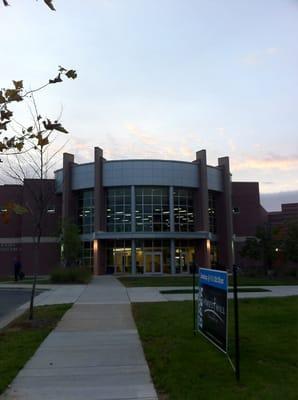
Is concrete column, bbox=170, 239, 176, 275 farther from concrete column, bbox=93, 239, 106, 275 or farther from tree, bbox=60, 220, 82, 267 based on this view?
tree, bbox=60, 220, 82, 267

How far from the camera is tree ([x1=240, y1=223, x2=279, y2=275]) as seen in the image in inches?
Answer: 1725

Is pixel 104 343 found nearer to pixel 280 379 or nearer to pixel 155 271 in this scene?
pixel 280 379

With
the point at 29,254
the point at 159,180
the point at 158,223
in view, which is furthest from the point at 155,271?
the point at 29,254

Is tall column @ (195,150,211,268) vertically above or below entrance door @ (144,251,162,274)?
above

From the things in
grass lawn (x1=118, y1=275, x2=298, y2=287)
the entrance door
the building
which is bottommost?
grass lawn (x1=118, y1=275, x2=298, y2=287)

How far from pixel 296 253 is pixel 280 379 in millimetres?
32873

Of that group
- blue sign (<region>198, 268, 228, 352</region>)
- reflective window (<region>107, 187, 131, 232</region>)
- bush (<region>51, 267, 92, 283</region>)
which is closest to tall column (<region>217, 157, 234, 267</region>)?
reflective window (<region>107, 187, 131, 232</region>)

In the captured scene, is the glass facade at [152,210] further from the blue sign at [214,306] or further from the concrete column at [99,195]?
the blue sign at [214,306]

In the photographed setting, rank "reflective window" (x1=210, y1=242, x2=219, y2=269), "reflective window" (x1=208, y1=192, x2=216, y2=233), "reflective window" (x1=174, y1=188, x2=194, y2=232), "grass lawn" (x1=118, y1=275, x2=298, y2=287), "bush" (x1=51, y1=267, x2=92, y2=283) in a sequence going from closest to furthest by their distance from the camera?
1. "grass lawn" (x1=118, y1=275, x2=298, y2=287)
2. "bush" (x1=51, y1=267, x2=92, y2=283)
3. "reflective window" (x1=174, y1=188, x2=194, y2=232)
4. "reflective window" (x1=210, y1=242, x2=219, y2=269)
5. "reflective window" (x1=208, y1=192, x2=216, y2=233)

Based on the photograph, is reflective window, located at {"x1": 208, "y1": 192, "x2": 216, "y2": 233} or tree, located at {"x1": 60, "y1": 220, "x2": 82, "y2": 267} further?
reflective window, located at {"x1": 208, "y1": 192, "x2": 216, "y2": 233}

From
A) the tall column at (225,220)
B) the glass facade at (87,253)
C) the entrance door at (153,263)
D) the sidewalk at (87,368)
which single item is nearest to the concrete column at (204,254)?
the entrance door at (153,263)

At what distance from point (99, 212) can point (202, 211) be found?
36.6 ft

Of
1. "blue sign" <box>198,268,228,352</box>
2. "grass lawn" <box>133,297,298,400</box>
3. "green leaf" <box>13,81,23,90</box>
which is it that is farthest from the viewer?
"blue sign" <box>198,268,228,352</box>

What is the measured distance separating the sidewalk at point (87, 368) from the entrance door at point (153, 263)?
3944cm
